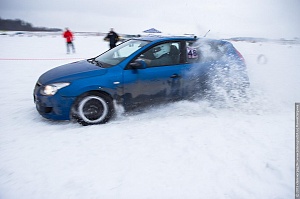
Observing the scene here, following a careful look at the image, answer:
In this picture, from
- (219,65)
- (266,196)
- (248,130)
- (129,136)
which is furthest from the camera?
(219,65)

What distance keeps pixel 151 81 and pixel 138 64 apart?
0.40 metres

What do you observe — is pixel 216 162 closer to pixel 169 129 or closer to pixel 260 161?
pixel 260 161

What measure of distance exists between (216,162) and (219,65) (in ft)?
8.20

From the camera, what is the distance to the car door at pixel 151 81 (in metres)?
4.02

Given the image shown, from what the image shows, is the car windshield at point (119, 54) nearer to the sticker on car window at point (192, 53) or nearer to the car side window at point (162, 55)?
the car side window at point (162, 55)

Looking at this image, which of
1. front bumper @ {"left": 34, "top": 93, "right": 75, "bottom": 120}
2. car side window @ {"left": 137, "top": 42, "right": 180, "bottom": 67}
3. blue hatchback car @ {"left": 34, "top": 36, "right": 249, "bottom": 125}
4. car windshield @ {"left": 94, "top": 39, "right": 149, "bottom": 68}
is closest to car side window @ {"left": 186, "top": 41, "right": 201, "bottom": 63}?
blue hatchback car @ {"left": 34, "top": 36, "right": 249, "bottom": 125}

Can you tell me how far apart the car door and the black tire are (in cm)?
36

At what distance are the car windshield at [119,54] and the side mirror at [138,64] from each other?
0.90 ft

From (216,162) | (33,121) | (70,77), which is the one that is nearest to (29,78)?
(33,121)

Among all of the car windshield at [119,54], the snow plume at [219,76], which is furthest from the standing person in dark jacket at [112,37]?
the snow plume at [219,76]

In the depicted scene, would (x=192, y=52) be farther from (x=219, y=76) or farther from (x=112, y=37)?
(x=112, y=37)

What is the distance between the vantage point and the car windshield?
4.23 meters

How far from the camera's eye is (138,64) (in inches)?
157

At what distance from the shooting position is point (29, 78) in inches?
291
